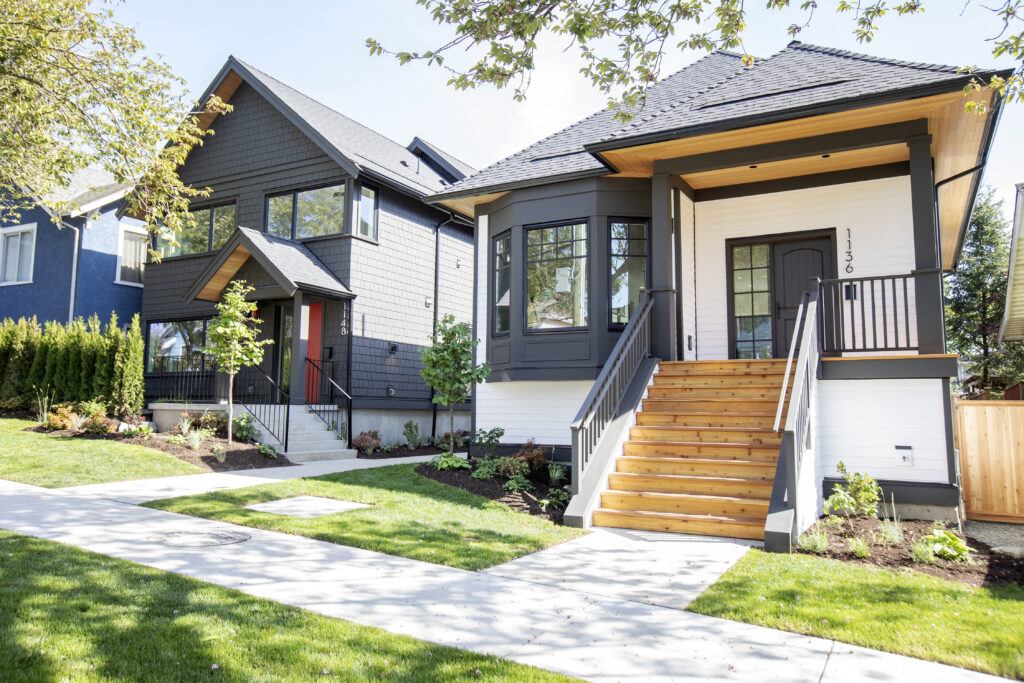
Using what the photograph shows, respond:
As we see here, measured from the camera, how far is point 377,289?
1542 cm

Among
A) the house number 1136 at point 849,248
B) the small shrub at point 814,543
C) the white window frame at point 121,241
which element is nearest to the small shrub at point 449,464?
the small shrub at point 814,543

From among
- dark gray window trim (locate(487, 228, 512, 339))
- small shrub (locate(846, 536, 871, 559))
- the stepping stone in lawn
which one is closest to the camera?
small shrub (locate(846, 536, 871, 559))

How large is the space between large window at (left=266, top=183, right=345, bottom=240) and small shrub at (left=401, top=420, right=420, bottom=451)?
15.2ft

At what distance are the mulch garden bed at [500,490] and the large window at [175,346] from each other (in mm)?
9373

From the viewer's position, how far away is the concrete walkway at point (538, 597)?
3.50m

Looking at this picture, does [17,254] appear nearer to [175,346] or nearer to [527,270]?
[175,346]

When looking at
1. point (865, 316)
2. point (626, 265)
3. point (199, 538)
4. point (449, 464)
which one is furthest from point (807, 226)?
point (199, 538)

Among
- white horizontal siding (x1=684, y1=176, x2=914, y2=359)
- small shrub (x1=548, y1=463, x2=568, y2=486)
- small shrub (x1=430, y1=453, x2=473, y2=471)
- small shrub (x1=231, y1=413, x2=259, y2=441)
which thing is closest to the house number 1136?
white horizontal siding (x1=684, y1=176, x2=914, y2=359)

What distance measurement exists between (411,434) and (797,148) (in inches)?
398

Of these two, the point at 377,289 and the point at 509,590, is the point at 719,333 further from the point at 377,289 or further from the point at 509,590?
the point at 377,289

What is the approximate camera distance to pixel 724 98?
9500 millimetres

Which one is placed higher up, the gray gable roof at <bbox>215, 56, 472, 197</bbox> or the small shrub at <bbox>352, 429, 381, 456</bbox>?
the gray gable roof at <bbox>215, 56, 472, 197</bbox>

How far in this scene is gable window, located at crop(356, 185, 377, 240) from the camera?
15.1 metres

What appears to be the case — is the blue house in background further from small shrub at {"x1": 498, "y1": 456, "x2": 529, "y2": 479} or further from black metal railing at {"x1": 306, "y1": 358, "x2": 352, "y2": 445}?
small shrub at {"x1": 498, "y1": 456, "x2": 529, "y2": 479}
